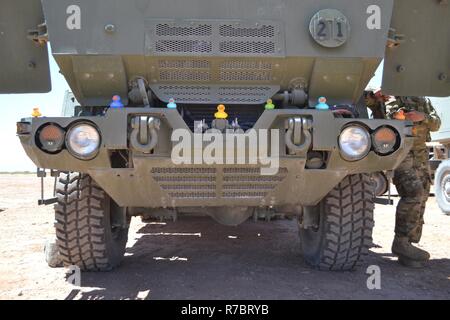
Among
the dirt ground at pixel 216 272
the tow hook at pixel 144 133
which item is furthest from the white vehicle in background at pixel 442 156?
the tow hook at pixel 144 133

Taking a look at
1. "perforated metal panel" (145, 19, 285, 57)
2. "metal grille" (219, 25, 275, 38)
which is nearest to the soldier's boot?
"perforated metal panel" (145, 19, 285, 57)

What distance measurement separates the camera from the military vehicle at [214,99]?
2.94m

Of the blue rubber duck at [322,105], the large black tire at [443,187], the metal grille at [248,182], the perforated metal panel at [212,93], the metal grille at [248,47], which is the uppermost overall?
the metal grille at [248,47]

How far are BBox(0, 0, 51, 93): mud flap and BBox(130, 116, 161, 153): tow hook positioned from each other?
50.7 inches

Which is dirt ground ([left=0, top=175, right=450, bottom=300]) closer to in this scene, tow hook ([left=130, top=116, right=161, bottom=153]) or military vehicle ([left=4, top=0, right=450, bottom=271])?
military vehicle ([left=4, top=0, right=450, bottom=271])

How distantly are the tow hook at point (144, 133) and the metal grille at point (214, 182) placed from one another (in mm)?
222

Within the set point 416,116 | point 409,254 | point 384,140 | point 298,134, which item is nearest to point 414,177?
point 416,116

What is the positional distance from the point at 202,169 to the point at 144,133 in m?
0.46

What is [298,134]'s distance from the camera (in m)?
2.92

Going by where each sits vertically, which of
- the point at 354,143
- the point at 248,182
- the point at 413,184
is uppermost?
the point at 354,143

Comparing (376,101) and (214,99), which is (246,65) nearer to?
(214,99)

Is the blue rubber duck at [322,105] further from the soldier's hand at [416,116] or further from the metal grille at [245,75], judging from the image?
the soldier's hand at [416,116]

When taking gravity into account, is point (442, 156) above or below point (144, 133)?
below

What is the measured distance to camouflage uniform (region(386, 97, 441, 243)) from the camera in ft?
14.4
